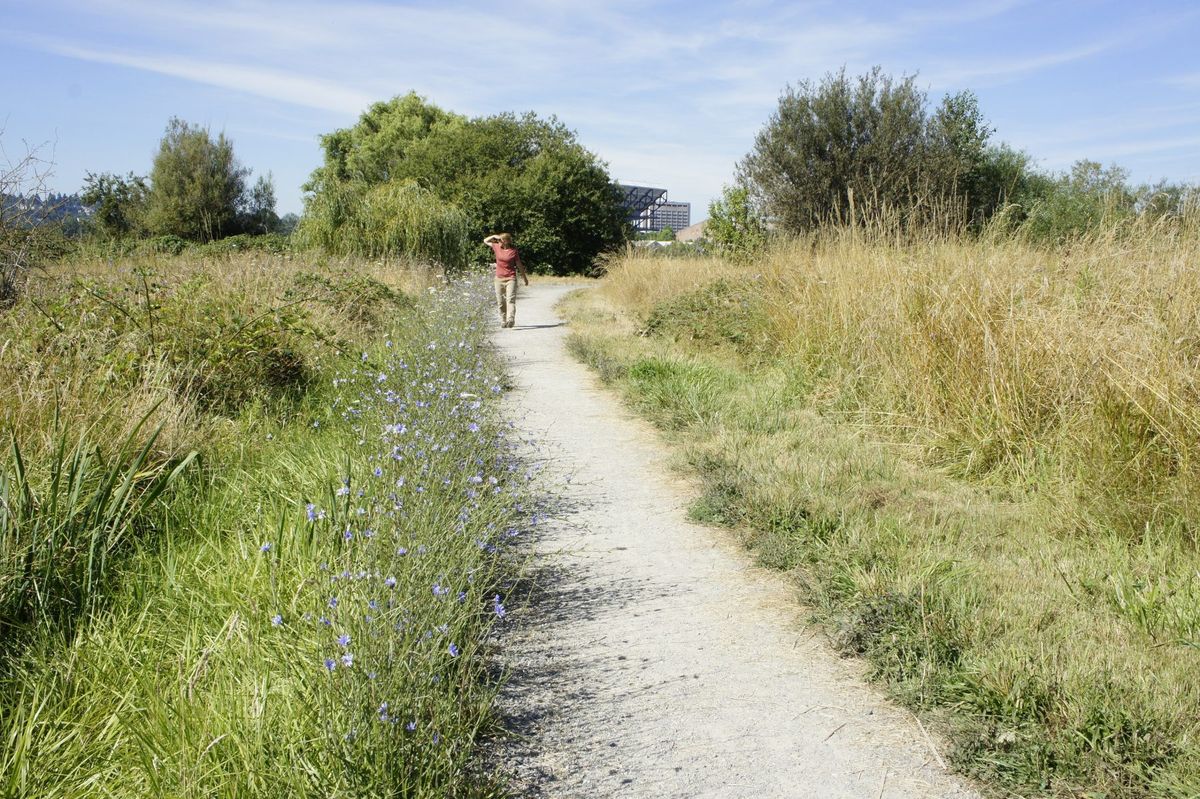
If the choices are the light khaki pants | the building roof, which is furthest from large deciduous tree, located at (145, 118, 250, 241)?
the light khaki pants

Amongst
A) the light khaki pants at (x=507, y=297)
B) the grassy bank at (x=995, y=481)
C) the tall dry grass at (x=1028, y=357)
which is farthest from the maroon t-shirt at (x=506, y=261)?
the tall dry grass at (x=1028, y=357)

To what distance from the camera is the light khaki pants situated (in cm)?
1566

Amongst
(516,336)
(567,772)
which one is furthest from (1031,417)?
(516,336)

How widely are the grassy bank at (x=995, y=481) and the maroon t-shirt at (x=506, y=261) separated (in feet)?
21.9

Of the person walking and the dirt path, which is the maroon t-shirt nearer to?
the person walking

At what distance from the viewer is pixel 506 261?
15.4 meters

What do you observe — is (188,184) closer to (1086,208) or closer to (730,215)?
(730,215)

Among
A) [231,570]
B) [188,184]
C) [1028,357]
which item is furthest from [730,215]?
[188,184]

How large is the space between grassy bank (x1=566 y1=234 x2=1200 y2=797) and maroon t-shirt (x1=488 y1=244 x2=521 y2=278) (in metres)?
6.67

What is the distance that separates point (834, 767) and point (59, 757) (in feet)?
8.11

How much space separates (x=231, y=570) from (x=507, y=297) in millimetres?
12398

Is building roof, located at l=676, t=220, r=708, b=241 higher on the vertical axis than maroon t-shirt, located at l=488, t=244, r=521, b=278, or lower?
higher

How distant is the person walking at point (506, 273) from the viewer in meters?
15.4

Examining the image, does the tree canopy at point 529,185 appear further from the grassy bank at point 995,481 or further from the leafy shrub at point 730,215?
the grassy bank at point 995,481
